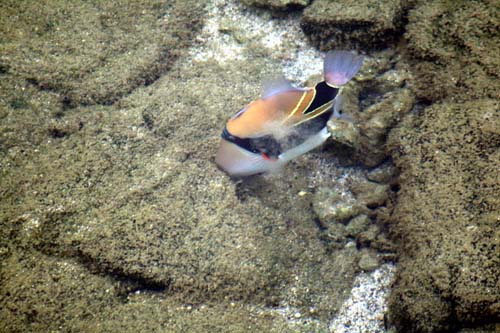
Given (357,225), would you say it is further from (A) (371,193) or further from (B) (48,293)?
(B) (48,293)

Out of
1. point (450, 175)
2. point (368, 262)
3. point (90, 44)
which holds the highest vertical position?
point (90, 44)

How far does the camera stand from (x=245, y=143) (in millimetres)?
2812

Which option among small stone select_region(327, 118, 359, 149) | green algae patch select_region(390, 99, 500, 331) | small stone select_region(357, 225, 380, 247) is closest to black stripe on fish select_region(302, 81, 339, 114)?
small stone select_region(327, 118, 359, 149)

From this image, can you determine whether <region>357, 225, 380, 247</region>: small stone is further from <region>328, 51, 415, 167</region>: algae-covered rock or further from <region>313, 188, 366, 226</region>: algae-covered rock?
<region>328, 51, 415, 167</region>: algae-covered rock

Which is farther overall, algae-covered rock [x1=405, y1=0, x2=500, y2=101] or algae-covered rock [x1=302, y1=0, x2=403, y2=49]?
algae-covered rock [x1=302, y1=0, x2=403, y2=49]

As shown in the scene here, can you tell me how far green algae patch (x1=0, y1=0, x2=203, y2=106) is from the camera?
3.25 meters

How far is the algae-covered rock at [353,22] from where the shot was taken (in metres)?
3.47

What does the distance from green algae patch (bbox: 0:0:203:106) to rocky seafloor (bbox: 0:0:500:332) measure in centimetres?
2

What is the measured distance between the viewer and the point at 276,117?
2666mm

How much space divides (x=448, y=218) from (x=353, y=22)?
2.00 metres

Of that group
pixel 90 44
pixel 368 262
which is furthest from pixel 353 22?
pixel 90 44

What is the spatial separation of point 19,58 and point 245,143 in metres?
2.13

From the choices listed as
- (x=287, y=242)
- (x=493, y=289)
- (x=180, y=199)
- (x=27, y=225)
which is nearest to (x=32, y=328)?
(x=27, y=225)

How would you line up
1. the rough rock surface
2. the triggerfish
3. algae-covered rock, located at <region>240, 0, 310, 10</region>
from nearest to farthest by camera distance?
1. the rough rock surface
2. the triggerfish
3. algae-covered rock, located at <region>240, 0, 310, 10</region>
